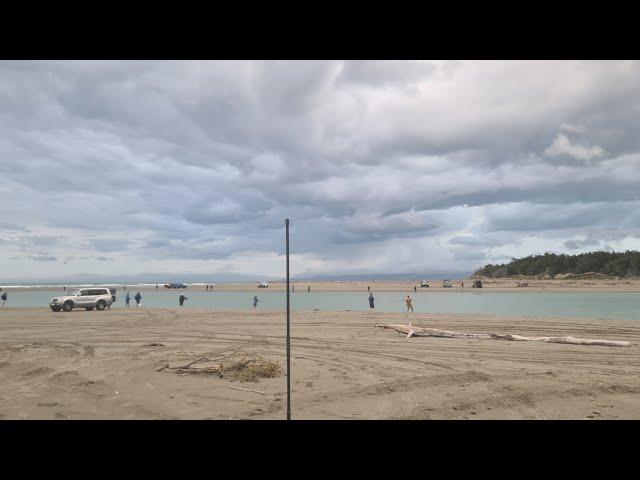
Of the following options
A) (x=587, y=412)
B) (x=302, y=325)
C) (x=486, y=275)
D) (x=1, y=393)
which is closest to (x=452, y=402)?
(x=587, y=412)

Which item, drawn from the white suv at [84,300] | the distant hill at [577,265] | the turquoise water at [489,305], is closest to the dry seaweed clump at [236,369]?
the turquoise water at [489,305]

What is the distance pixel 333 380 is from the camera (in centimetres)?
1093

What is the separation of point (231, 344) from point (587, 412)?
13180 mm

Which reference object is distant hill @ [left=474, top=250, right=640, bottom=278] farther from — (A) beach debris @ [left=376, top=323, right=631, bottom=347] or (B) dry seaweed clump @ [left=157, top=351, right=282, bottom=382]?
(B) dry seaweed clump @ [left=157, top=351, right=282, bottom=382]

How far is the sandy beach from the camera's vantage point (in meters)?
8.23

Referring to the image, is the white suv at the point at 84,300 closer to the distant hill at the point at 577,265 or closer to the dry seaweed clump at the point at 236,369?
the dry seaweed clump at the point at 236,369

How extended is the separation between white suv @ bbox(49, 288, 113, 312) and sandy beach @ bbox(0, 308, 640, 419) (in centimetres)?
2089

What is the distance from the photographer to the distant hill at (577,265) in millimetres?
110250

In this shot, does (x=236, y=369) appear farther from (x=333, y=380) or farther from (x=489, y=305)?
(x=489, y=305)

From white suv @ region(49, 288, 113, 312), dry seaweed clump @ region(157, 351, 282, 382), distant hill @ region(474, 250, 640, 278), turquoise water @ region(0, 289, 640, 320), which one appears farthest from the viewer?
distant hill @ region(474, 250, 640, 278)

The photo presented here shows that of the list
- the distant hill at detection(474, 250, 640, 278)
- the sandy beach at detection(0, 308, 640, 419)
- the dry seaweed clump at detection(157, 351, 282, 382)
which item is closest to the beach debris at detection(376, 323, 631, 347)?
the sandy beach at detection(0, 308, 640, 419)

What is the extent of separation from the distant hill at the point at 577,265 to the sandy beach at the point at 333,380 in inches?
4423
